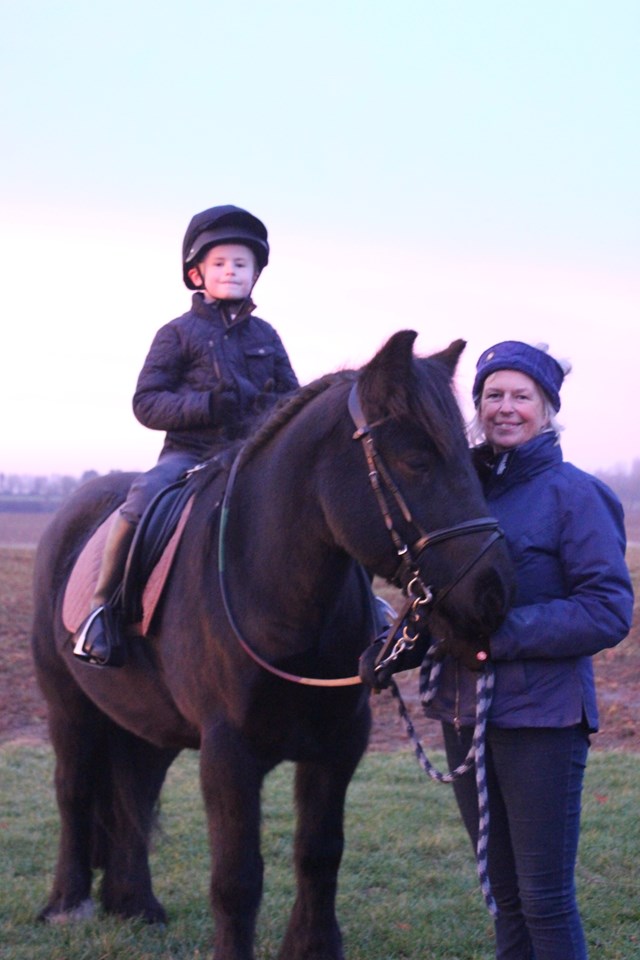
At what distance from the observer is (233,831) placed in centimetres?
349

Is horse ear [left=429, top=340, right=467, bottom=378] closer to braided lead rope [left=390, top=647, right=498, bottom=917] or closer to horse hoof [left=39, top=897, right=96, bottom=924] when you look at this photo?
braided lead rope [left=390, top=647, right=498, bottom=917]

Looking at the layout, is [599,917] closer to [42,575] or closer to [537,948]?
[537,948]

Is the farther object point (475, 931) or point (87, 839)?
point (87, 839)

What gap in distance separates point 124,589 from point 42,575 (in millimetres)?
1288

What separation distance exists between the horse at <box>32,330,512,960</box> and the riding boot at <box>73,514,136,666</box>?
0.13m

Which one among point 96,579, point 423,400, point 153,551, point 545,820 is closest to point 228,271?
point 153,551

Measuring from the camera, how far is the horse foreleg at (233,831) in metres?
3.48

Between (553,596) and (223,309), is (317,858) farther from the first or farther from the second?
(223,309)

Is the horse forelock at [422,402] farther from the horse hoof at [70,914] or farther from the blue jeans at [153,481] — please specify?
the horse hoof at [70,914]

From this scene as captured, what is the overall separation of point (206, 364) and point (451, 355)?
4.52 ft

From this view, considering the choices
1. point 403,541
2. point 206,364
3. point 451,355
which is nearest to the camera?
point 403,541

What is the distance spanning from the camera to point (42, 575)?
205 inches

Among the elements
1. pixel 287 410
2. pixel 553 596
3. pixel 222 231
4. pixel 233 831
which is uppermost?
pixel 222 231

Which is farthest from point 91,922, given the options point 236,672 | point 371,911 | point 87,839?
point 236,672
